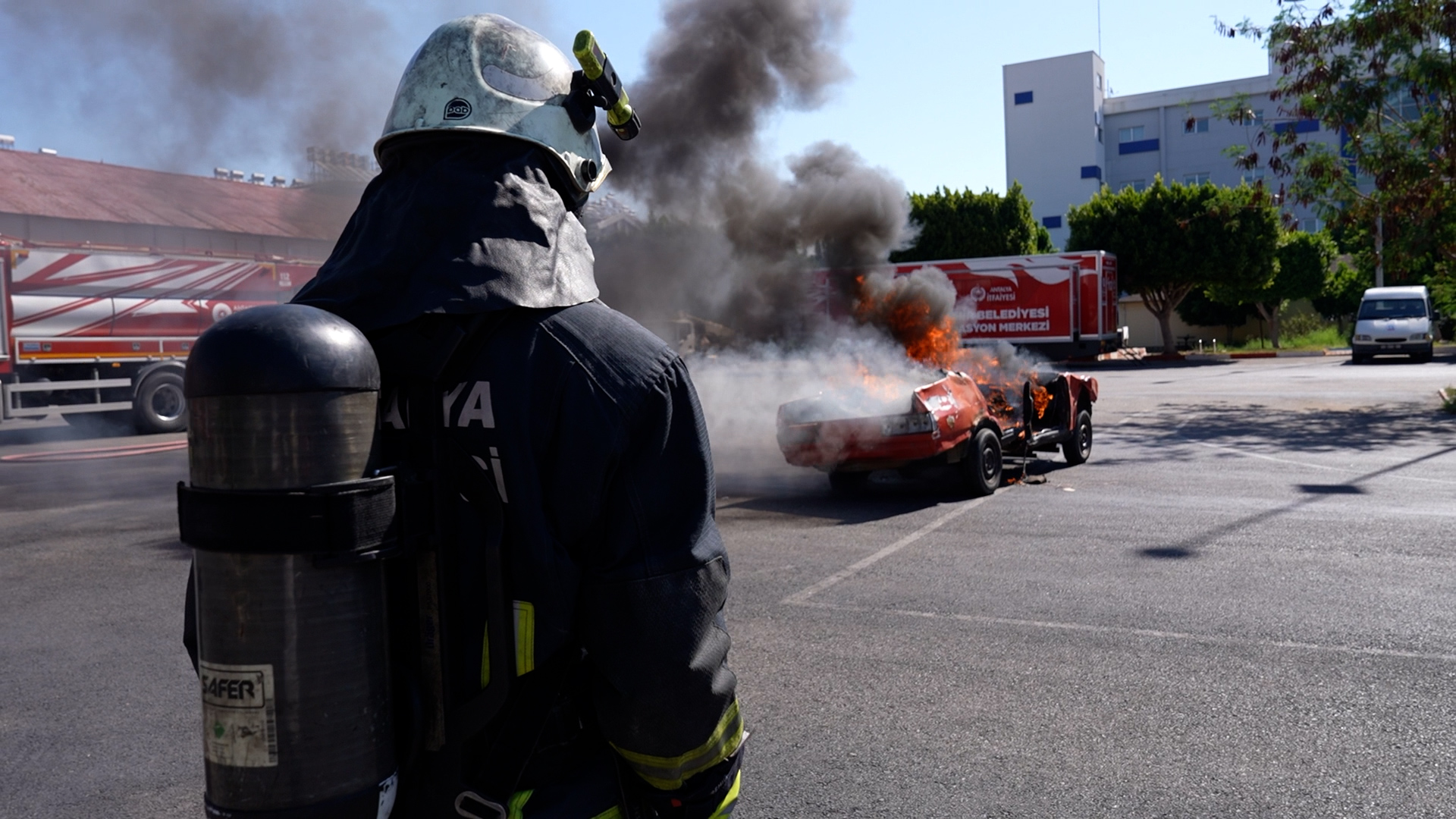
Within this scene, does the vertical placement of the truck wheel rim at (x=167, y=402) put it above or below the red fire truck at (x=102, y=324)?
below

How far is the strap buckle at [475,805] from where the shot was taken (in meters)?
1.52

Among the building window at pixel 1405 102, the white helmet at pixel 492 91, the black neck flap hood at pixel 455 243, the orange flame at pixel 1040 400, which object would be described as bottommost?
the orange flame at pixel 1040 400

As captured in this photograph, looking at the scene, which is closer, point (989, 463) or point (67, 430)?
point (989, 463)

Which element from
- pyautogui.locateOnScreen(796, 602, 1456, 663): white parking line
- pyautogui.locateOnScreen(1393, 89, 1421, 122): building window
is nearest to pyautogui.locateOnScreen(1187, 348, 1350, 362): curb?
pyautogui.locateOnScreen(1393, 89, 1421, 122): building window

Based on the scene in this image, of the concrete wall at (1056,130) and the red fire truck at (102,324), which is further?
the concrete wall at (1056,130)

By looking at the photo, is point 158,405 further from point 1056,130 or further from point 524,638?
point 1056,130

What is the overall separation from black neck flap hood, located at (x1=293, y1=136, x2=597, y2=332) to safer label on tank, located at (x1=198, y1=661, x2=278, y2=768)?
1.71 ft

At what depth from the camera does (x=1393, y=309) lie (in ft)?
92.0

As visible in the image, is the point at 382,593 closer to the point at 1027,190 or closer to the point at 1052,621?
the point at 1052,621

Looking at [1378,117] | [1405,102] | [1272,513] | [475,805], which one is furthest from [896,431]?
[1405,102]

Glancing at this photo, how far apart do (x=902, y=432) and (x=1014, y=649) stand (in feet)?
13.3

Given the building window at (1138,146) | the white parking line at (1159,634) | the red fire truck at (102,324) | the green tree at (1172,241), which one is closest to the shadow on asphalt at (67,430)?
the red fire truck at (102,324)

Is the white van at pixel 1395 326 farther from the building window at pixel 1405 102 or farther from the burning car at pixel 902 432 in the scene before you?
the burning car at pixel 902 432

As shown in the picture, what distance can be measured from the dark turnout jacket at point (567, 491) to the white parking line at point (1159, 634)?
401 cm
